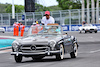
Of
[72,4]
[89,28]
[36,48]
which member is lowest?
[89,28]

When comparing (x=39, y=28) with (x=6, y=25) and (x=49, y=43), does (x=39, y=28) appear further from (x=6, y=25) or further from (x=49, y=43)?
(x=6, y=25)

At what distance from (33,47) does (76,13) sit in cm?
5394

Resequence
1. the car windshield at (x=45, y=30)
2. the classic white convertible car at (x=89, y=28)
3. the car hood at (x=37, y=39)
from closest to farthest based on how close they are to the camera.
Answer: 1. the car hood at (x=37, y=39)
2. the car windshield at (x=45, y=30)
3. the classic white convertible car at (x=89, y=28)

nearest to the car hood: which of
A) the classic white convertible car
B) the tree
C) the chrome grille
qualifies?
the chrome grille

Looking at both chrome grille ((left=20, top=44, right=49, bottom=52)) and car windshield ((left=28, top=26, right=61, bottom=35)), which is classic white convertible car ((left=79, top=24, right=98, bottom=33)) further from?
chrome grille ((left=20, top=44, right=49, bottom=52))

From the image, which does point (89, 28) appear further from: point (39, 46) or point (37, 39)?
point (39, 46)

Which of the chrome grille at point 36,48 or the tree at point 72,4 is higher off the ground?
the tree at point 72,4

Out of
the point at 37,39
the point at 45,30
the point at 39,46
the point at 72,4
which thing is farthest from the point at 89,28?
the point at 72,4

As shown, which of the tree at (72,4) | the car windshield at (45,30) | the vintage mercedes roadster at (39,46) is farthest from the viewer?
the tree at (72,4)

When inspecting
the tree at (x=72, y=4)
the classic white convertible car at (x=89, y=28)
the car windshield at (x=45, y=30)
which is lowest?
the classic white convertible car at (x=89, y=28)

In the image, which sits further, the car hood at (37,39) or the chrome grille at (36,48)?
the car hood at (37,39)

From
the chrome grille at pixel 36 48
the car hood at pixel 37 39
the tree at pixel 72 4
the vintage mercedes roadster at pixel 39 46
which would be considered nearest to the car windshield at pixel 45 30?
the vintage mercedes roadster at pixel 39 46

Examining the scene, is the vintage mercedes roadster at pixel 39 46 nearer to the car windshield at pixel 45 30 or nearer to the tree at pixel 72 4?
the car windshield at pixel 45 30

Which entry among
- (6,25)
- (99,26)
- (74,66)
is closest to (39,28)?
(74,66)
